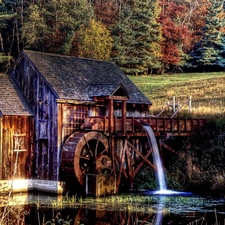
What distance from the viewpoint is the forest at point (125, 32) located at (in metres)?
48.7

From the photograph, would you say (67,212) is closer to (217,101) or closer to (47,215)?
(47,215)

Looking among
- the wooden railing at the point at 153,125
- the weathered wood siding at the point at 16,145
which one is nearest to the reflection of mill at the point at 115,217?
the wooden railing at the point at 153,125

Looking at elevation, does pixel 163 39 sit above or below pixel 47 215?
above

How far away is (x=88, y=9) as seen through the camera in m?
53.7

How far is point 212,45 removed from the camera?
6228cm

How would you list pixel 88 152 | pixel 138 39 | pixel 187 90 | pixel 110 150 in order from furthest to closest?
Answer: pixel 138 39 → pixel 187 90 → pixel 110 150 → pixel 88 152

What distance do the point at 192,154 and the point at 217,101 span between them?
1551 centimetres

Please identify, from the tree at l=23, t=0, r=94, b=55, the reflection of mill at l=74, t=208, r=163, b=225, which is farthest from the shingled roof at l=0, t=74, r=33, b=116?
the tree at l=23, t=0, r=94, b=55

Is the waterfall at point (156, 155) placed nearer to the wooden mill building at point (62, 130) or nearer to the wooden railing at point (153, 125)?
the wooden mill building at point (62, 130)

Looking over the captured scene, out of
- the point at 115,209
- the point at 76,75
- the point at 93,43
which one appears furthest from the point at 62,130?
the point at 93,43

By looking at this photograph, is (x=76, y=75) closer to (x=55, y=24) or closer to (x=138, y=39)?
(x=55, y=24)

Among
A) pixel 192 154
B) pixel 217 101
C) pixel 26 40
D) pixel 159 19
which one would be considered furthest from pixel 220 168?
pixel 159 19

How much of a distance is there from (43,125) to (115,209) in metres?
7.42

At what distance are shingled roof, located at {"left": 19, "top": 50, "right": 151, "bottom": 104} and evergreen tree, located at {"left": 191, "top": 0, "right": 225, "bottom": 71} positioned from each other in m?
32.9
